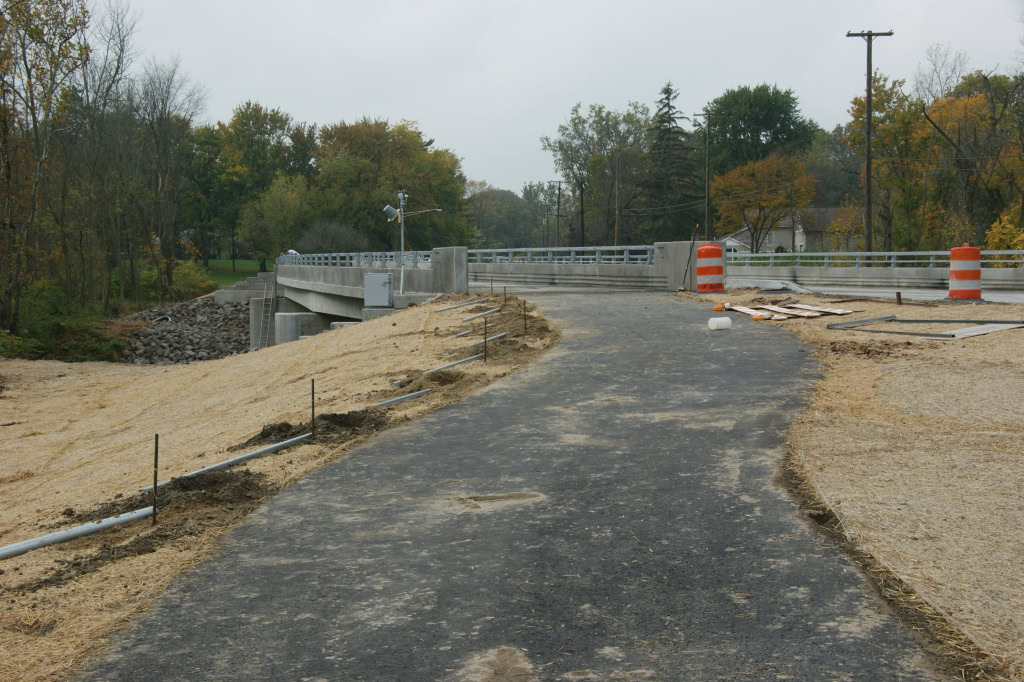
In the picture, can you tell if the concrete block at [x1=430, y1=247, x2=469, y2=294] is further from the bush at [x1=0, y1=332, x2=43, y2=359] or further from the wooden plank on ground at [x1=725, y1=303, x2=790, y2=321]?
the bush at [x1=0, y1=332, x2=43, y2=359]

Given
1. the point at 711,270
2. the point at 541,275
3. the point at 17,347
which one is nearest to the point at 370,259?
the point at 541,275

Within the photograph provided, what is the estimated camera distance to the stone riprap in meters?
44.7

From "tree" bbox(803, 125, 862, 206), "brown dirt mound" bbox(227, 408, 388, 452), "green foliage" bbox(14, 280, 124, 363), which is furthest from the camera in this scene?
"tree" bbox(803, 125, 862, 206)

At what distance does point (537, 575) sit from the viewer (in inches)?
206

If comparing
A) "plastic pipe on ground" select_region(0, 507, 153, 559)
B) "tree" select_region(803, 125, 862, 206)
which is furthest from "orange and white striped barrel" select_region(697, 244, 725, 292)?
"tree" select_region(803, 125, 862, 206)

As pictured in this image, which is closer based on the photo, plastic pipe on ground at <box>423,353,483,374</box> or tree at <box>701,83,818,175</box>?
plastic pipe on ground at <box>423,353,483,374</box>

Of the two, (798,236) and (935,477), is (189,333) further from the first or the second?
(798,236)

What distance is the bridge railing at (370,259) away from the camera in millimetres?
36625

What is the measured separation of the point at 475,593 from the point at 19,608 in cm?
251

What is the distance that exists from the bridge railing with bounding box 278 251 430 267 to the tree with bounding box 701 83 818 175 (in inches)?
1835

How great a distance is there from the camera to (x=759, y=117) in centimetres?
9369

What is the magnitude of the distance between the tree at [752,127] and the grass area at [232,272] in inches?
2214

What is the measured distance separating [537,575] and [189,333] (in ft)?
173

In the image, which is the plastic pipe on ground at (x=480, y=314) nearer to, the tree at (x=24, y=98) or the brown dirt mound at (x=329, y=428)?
the brown dirt mound at (x=329, y=428)
